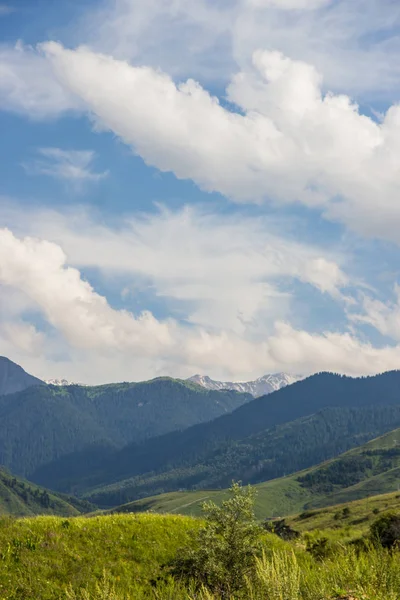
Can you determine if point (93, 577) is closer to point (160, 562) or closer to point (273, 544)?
point (160, 562)

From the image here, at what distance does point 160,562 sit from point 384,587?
17782 millimetres

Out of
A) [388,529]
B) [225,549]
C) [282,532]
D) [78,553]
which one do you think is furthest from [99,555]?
[282,532]

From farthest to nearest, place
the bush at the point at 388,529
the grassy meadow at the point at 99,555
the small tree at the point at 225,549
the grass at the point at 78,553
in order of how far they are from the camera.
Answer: the bush at the point at 388,529 < the grass at the point at 78,553 < the small tree at the point at 225,549 < the grassy meadow at the point at 99,555

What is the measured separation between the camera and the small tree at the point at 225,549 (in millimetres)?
20172

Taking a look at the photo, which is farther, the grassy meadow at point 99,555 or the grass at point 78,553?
the grass at point 78,553

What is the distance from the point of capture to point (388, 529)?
34125 mm

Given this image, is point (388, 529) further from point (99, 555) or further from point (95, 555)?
point (95, 555)

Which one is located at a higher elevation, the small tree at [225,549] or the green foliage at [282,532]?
the small tree at [225,549]

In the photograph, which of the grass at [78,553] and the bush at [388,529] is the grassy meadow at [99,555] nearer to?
the grass at [78,553]

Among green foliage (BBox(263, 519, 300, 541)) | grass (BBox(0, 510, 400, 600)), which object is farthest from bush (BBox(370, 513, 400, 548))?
green foliage (BBox(263, 519, 300, 541))

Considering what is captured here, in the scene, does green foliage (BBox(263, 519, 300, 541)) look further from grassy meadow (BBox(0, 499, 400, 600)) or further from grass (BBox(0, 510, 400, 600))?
grass (BBox(0, 510, 400, 600))

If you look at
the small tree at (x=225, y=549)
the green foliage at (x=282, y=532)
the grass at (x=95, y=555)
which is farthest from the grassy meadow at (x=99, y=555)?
the green foliage at (x=282, y=532)

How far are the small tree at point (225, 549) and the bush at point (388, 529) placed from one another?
1326 cm

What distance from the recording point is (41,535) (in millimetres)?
24047
